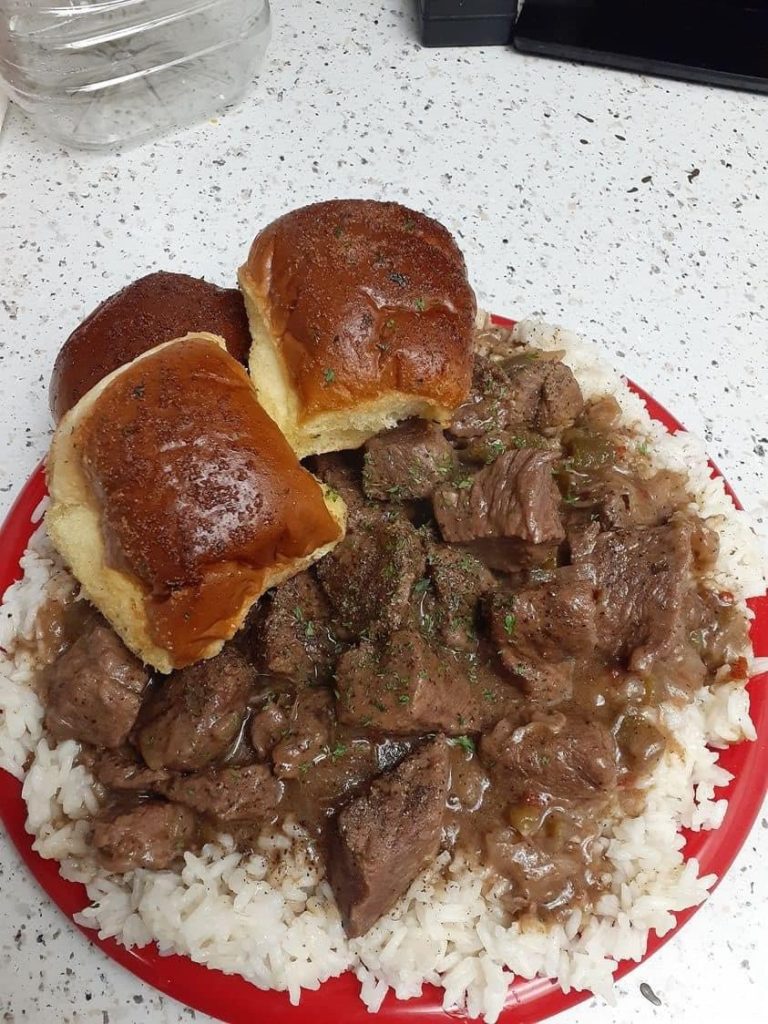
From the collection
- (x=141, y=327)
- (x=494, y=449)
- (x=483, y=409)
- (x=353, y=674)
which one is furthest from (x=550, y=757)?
(x=141, y=327)

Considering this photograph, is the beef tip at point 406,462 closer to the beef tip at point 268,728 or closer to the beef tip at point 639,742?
the beef tip at point 268,728

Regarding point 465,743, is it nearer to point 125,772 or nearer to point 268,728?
point 268,728

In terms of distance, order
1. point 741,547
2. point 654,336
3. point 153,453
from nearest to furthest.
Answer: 1. point 153,453
2. point 741,547
3. point 654,336

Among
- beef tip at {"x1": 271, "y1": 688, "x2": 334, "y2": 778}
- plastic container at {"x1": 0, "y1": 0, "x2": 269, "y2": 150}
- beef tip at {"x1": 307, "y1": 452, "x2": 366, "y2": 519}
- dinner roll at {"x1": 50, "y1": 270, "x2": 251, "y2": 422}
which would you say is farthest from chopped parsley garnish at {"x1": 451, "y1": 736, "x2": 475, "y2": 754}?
plastic container at {"x1": 0, "y1": 0, "x2": 269, "y2": 150}

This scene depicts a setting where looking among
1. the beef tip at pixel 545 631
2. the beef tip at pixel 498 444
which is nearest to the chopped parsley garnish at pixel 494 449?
the beef tip at pixel 498 444

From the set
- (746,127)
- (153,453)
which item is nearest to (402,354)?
(153,453)

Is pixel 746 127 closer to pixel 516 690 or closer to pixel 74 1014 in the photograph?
pixel 516 690

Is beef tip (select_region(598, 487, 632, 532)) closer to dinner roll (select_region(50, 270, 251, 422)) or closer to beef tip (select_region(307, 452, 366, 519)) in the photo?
beef tip (select_region(307, 452, 366, 519))
